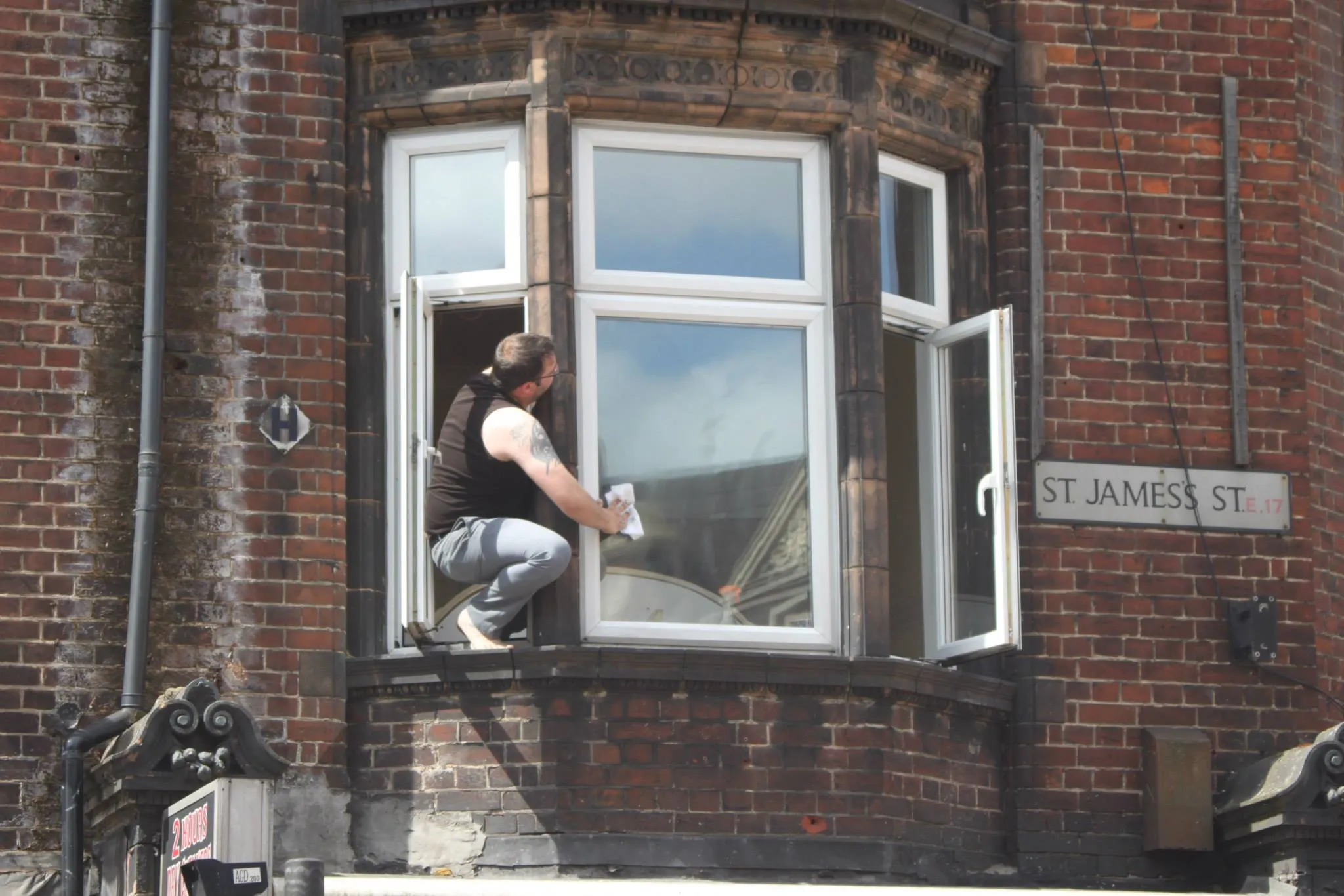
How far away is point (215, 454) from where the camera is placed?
11023 millimetres

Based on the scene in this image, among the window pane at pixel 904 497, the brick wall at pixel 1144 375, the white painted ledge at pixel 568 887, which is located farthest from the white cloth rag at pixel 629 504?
the brick wall at pixel 1144 375

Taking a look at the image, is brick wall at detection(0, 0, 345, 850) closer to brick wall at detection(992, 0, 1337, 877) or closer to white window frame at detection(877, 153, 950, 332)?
white window frame at detection(877, 153, 950, 332)

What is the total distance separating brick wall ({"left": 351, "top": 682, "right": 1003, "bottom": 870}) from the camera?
10.7 metres

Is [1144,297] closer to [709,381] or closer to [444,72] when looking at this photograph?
[709,381]

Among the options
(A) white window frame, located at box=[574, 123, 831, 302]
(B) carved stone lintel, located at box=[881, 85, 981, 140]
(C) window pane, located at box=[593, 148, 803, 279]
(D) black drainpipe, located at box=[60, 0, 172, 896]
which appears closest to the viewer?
(D) black drainpipe, located at box=[60, 0, 172, 896]

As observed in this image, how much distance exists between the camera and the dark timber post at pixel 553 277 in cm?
1091

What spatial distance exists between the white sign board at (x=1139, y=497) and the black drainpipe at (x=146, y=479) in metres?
3.48

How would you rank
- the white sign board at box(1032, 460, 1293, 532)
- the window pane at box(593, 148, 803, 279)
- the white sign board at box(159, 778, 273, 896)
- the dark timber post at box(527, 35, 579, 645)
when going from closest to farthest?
the white sign board at box(159, 778, 273, 896), the dark timber post at box(527, 35, 579, 645), the window pane at box(593, 148, 803, 279), the white sign board at box(1032, 460, 1293, 532)

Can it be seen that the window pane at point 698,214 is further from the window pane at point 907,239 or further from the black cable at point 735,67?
the window pane at point 907,239

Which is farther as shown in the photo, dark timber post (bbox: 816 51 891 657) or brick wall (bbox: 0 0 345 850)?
dark timber post (bbox: 816 51 891 657)

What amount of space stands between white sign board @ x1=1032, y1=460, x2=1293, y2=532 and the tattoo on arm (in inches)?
80.8

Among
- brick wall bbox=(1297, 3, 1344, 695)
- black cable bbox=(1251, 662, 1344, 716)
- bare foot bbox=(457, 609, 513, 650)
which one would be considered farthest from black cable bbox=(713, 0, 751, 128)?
black cable bbox=(1251, 662, 1344, 716)

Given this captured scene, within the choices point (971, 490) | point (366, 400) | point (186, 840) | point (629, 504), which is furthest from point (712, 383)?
point (186, 840)

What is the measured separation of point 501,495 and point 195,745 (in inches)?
67.5
